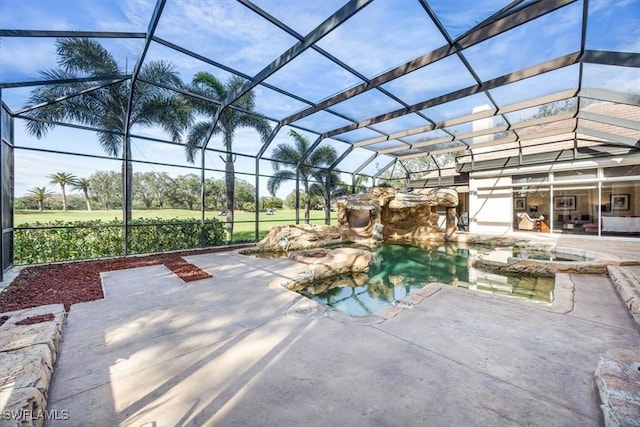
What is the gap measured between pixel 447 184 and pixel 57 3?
15.9m

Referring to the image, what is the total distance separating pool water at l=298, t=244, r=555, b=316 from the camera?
4742mm

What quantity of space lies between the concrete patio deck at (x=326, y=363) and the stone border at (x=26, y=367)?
144 millimetres

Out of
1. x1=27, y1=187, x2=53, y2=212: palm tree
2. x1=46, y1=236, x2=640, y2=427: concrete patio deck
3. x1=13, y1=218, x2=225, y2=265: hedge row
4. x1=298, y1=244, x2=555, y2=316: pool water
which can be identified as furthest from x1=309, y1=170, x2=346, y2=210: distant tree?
x1=27, y1=187, x2=53, y2=212: palm tree

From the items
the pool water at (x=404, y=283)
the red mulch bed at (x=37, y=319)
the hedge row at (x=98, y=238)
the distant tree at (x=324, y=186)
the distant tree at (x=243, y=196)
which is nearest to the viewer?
the red mulch bed at (x=37, y=319)

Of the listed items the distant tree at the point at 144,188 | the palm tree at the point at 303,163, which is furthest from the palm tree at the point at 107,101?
the palm tree at the point at 303,163

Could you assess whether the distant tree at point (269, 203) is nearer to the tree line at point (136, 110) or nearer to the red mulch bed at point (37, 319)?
the tree line at point (136, 110)

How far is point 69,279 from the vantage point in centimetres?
456

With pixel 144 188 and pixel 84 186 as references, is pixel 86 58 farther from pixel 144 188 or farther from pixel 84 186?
pixel 144 188

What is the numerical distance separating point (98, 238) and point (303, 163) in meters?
8.36

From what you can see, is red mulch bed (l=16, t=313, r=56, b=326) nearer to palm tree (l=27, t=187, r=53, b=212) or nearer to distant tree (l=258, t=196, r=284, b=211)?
palm tree (l=27, t=187, r=53, b=212)

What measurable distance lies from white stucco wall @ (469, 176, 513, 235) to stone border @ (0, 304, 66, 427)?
15.1 m

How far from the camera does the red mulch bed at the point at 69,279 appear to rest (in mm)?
3514

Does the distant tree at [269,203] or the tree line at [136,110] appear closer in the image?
the tree line at [136,110]

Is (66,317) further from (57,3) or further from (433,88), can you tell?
(433,88)
